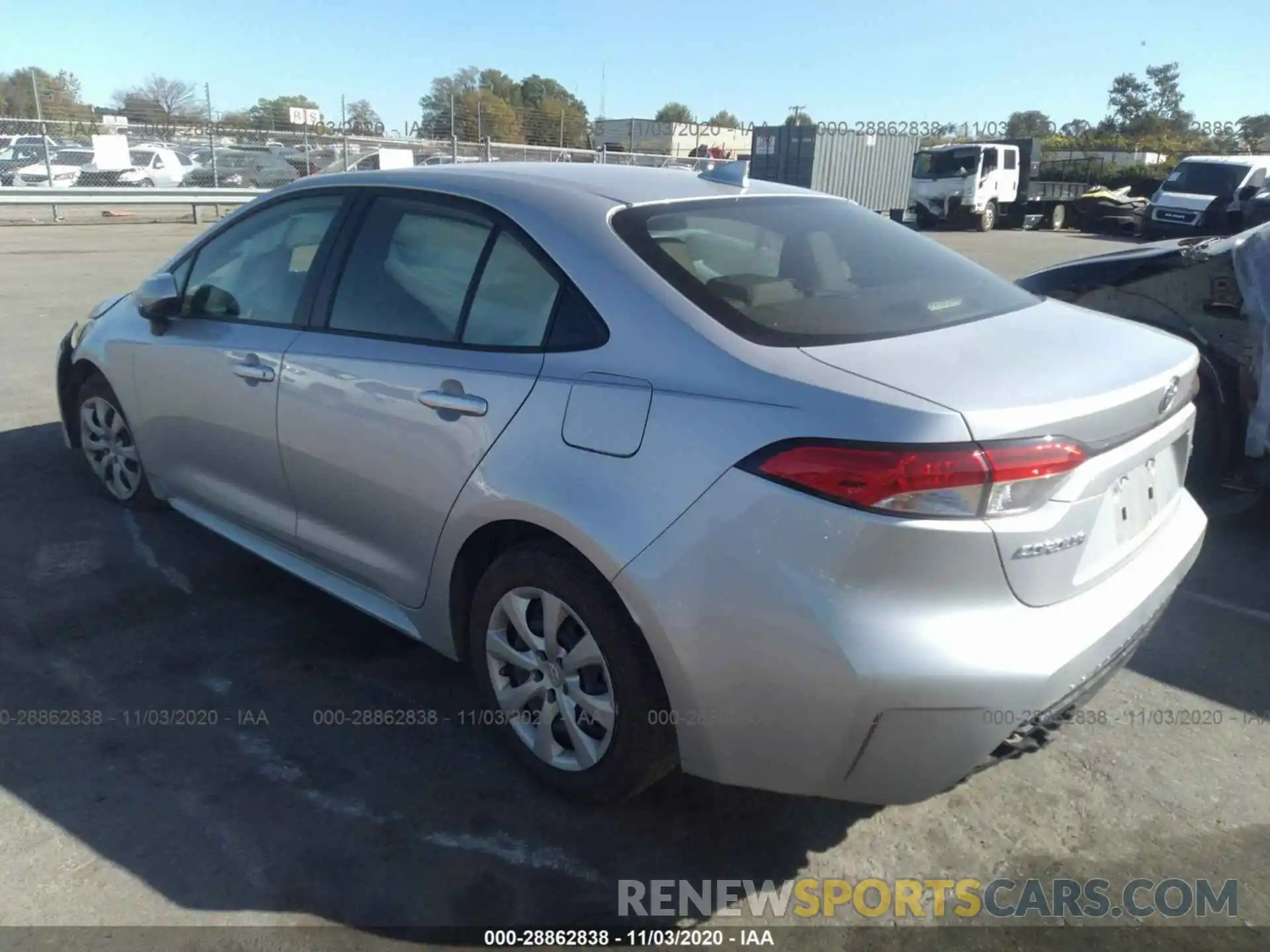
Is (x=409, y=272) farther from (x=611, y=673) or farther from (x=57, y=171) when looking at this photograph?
(x=57, y=171)

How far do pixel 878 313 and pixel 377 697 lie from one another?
2.02m

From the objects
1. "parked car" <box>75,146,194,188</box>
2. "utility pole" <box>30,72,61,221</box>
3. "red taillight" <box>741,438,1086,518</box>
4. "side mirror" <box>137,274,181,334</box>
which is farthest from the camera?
"parked car" <box>75,146,194,188</box>

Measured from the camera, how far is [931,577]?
2170 mm

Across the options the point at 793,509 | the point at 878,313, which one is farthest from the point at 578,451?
the point at 878,313

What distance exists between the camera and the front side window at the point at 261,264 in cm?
363

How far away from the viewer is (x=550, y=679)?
9.18ft

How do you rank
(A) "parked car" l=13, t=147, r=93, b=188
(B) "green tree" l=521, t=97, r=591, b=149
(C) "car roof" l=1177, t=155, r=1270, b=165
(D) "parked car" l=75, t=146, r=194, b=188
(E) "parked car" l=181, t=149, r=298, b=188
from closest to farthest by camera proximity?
(A) "parked car" l=13, t=147, r=93, b=188
(D) "parked car" l=75, t=146, r=194, b=188
(E) "parked car" l=181, t=149, r=298, b=188
(C) "car roof" l=1177, t=155, r=1270, b=165
(B) "green tree" l=521, t=97, r=591, b=149

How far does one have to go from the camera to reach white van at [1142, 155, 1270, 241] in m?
23.8

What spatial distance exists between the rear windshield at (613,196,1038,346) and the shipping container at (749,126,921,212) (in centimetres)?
2643

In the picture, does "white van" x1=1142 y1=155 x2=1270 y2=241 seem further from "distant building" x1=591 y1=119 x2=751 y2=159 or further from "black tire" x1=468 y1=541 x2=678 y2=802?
"black tire" x1=468 y1=541 x2=678 y2=802

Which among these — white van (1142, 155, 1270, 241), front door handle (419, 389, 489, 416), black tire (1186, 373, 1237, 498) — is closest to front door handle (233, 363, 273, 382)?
front door handle (419, 389, 489, 416)

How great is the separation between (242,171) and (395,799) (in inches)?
944

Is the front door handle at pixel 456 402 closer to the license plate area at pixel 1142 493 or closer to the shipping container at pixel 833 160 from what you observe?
the license plate area at pixel 1142 493

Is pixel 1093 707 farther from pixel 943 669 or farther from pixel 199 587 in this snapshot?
pixel 199 587
